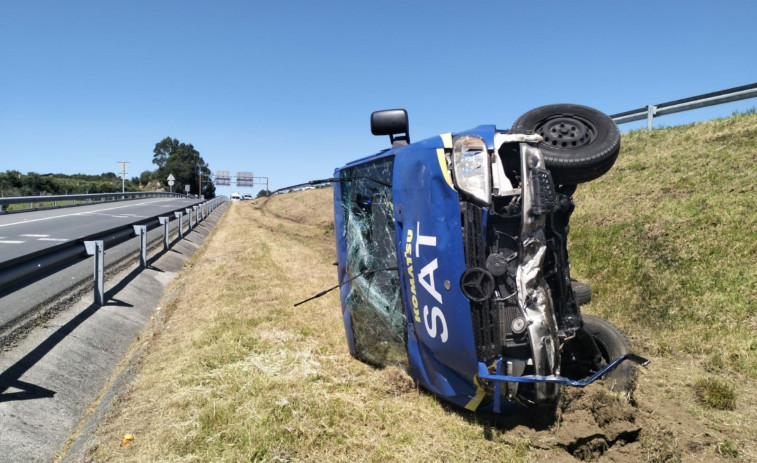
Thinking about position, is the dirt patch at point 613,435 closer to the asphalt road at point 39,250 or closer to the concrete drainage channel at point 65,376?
the concrete drainage channel at point 65,376

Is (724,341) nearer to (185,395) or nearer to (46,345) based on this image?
(185,395)

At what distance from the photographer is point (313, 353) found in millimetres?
4938

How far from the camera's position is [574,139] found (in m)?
3.75

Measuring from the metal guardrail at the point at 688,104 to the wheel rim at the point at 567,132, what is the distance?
10197 millimetres

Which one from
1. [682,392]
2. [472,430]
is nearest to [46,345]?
[472,430]

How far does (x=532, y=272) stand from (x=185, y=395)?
256 centimetres

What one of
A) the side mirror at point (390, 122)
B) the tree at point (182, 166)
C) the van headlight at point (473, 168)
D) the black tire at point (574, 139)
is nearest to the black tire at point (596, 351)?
the black tire at point (574, 139)

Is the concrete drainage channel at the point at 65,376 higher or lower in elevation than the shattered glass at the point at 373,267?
lower

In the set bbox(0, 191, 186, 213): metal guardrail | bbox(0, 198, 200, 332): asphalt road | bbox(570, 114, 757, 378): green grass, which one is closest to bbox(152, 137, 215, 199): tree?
bbox(0, 191, 186, 213): metal guardrail

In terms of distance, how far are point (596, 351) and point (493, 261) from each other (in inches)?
62.5

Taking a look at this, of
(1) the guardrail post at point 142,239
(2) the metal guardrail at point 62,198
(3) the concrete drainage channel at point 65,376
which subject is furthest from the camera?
(2) the metal guardrail at point 62,198

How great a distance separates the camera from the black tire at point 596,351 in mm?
3934

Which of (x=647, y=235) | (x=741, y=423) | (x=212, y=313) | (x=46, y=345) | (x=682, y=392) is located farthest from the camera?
(x=647, y=235)

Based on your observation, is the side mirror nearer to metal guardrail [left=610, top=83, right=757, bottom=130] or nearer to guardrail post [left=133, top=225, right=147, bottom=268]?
guardrail post [left=133, top=225, right=147, bottom=268]
